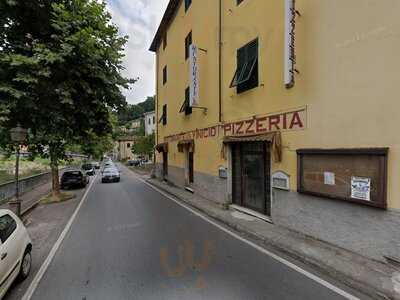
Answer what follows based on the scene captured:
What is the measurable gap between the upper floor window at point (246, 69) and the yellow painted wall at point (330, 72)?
28 cm

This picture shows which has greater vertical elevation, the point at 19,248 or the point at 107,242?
the point at 19,248

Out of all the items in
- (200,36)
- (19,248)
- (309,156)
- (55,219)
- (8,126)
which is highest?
(200,36)

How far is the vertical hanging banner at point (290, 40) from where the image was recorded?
24.3 ft

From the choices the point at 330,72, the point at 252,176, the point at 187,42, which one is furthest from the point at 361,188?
the point at 187,42

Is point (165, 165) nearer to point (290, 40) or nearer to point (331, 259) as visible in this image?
point (290, 40)

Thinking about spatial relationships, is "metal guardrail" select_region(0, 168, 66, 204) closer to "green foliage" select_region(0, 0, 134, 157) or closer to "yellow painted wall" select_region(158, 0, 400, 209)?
"green foliage" select_region(0, 0, 134, 157)

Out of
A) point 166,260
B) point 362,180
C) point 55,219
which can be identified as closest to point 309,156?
point 362,180

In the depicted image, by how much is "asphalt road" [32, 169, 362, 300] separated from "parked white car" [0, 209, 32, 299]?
470mm

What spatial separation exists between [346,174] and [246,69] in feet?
18.4

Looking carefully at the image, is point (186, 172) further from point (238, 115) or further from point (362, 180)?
point (362, 180)

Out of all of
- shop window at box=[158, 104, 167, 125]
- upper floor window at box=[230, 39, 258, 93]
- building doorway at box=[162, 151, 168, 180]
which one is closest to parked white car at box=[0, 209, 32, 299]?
upper floor window at box=[230, 39, 258, 93]

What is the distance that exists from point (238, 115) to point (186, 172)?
747cm

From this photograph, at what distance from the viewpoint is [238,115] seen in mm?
10562

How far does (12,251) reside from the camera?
4555 mm
